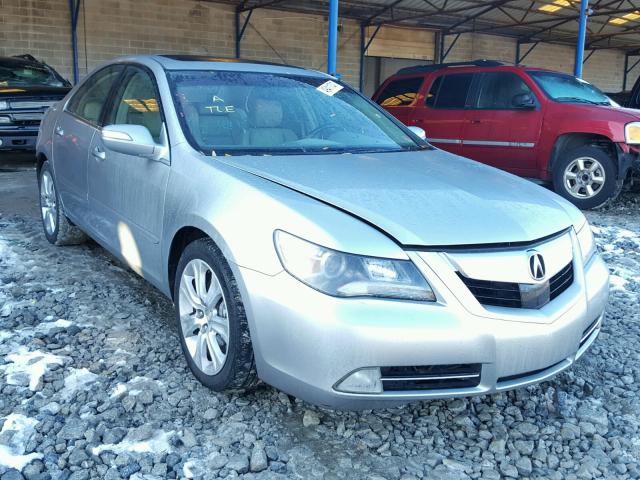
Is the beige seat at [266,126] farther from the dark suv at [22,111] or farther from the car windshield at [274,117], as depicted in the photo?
the dark suv at [22,111]

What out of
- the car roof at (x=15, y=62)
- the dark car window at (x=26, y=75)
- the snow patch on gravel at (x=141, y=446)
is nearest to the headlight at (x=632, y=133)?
the snow patch on gravel at (x=141, y=446)

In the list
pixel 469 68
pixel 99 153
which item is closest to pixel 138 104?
pixel 99 153

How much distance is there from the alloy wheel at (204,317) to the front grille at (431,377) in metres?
0.71

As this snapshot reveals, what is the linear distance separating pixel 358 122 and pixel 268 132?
25.9 inches

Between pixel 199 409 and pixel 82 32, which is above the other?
pixel 82 32

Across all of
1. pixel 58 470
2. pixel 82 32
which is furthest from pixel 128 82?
pixel 82 32

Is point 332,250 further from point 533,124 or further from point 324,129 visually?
point 533,124

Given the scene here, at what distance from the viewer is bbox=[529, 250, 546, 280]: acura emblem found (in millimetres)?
2312

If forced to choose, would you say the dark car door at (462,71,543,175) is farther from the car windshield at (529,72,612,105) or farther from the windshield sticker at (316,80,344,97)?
the windshield sticker at (316,80,344,97)

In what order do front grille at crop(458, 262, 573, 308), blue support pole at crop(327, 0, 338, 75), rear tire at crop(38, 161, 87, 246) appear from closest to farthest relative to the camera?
front grille at crop(458, 262, 573, 308) < rear tire at crop(38, 161, 87, 246) < blue support pole at crop(327, 0, 338, 75)

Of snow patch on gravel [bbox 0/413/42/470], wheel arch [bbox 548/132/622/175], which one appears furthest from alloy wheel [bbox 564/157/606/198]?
snow patch on gravel [bbox 0/413/42/470]

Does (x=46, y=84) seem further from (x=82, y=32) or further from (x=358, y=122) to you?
(x=358, y=122)

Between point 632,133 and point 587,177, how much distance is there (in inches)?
25.5

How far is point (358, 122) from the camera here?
3.71 meters
